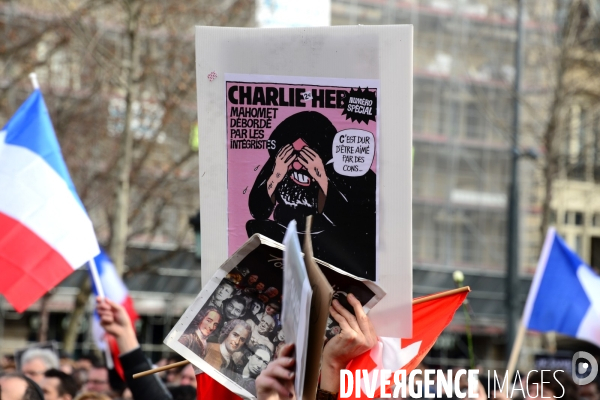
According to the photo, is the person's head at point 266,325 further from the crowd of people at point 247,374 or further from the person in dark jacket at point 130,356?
the person in dark jacket at point 130,356

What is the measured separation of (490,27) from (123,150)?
20094 millimetres

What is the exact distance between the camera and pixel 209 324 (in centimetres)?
334

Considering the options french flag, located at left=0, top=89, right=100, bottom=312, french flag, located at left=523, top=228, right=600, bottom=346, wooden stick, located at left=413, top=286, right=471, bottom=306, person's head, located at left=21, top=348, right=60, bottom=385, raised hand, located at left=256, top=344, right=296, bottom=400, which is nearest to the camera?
raised hand, located at left=256, top=344, right=296, bottom=400

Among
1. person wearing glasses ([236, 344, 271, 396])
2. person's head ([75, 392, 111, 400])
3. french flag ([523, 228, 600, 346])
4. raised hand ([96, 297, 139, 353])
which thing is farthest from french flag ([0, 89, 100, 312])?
french flag ([523, 228, 600, 346])

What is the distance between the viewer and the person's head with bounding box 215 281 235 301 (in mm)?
3334

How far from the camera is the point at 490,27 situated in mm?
32625

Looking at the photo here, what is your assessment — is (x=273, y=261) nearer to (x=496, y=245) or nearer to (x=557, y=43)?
(x=557, y=43)

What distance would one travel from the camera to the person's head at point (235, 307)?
3336 millimetres

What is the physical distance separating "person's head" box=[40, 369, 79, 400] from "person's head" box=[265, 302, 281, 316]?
11.4ft

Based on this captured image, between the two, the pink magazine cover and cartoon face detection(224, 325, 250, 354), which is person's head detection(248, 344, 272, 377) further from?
the pink magazine cover

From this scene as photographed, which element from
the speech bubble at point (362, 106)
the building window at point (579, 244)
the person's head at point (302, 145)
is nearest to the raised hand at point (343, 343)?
the person's head at point (302, 145)

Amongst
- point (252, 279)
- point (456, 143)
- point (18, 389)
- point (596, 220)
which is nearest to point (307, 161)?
point (252, 279)

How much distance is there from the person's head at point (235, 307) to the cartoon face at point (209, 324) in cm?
3

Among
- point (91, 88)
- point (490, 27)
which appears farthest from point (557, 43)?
point (490, 27)
